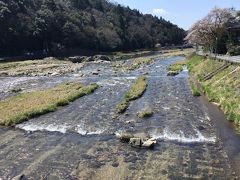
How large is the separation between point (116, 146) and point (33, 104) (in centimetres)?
1692

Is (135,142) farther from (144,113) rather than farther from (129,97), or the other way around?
(129,97)

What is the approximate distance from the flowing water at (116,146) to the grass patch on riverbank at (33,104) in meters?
1.14

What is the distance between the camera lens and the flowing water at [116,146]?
65.6 ft

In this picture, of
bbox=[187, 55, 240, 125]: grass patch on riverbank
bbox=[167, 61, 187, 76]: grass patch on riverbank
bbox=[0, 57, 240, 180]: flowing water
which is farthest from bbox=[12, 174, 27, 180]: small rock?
bbox=[167, 61, 187, 76]: grass patch on riverbank

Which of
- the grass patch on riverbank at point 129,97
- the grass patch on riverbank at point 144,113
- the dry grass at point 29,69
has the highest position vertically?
the grass patch on riverbank at point 144,113

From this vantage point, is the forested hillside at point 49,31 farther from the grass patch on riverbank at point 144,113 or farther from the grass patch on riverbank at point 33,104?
the grass patch on riverbank at point 144,113

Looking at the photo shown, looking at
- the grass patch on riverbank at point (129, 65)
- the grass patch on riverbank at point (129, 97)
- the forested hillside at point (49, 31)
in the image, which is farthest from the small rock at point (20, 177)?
the forested hillside at point (49, 31)

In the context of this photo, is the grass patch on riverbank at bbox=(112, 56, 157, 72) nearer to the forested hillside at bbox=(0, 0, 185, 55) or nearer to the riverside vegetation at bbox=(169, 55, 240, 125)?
the riverside vegetation at bbox=(169, 55, 240, 125)

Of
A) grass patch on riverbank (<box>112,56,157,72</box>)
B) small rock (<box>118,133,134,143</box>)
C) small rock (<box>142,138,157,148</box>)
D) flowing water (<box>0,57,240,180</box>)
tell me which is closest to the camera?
flowing water (<box>0,57,240,180</box>)

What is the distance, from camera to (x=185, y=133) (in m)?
27.0

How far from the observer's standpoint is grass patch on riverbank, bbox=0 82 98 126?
32.7 metres

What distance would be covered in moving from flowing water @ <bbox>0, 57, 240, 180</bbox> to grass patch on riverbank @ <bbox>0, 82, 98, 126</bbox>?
1.14 meters

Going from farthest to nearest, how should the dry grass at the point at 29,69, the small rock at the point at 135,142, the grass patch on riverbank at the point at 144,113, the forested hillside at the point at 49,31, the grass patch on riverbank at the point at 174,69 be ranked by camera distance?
the forested hillside at the point at 49,31 → the dry grass at the point at 29,69 → the grass patch on riverbank at the point at 174,69 → the grass patch on riverbank at the point at 144,113 → the small rock at the point at 135,142

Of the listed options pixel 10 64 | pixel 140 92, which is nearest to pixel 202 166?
pixel 140 92
